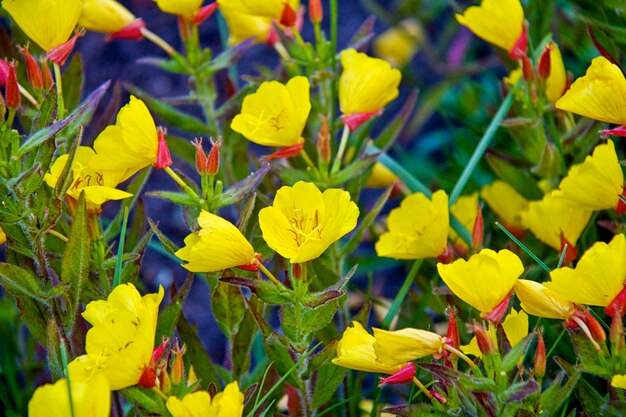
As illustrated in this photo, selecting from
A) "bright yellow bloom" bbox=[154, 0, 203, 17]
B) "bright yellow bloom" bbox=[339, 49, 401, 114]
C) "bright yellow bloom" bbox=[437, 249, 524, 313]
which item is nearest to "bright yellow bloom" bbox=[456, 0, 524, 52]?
"bright yellow bloom" bbox=[339, 49, 401, 114]

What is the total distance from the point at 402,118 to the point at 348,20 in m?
1.66

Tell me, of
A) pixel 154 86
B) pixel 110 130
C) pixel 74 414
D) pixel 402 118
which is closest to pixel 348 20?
pixel 154 86

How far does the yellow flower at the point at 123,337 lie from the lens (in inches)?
39.4

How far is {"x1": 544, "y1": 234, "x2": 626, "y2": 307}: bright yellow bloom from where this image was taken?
3.40 ft

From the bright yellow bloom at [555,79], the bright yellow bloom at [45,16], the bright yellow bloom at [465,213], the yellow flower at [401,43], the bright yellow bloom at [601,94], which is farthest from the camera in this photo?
the yellow flower at [401,43]

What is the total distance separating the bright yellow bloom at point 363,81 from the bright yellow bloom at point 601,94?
30cm

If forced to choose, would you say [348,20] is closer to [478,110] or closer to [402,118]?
[478,110]

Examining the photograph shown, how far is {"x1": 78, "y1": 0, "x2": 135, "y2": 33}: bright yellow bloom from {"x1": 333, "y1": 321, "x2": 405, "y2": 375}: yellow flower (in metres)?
0.77

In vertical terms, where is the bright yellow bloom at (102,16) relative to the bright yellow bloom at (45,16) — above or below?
below

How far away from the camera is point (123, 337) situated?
3.38 ft

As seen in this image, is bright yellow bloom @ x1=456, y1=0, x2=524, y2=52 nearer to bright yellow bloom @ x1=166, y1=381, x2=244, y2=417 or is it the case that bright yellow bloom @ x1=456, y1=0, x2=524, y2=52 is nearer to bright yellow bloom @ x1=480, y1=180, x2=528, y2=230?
bright yellow bloom @ x1=480, y1=180, x2=528, y2=230

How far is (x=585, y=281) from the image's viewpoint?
3.43ft

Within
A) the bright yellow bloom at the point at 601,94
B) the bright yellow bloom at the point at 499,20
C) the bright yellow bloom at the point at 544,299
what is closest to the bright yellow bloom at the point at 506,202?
the bright yellow bloom at the point at 499,20

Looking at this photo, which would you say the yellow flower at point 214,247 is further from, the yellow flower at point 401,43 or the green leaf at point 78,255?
the yellow flower at point 401,43
